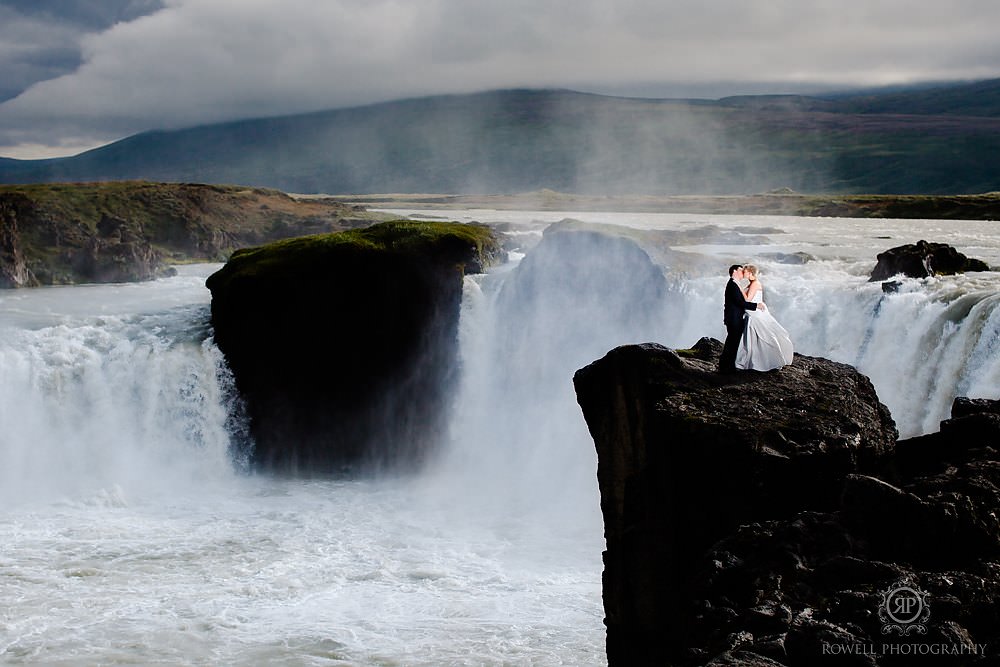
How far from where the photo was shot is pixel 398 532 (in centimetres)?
2970

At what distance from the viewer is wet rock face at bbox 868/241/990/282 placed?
35.7 metres

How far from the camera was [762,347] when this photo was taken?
53.4 feet

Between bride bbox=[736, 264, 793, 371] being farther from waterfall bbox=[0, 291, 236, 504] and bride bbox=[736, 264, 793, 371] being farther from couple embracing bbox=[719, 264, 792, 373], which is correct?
waterfall bbox=[0, 291, 236, 504]

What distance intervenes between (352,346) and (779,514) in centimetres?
2662

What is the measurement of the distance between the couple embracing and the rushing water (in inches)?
306

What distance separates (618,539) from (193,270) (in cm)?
6173

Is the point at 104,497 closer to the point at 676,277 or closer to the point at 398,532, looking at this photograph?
the point at 398,532

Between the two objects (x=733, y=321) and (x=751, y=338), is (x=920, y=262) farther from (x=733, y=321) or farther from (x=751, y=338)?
(x=733, y=321)

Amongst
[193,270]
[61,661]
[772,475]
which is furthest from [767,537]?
[193,270]

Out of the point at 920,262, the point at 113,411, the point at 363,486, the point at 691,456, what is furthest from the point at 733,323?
the point at 113,411

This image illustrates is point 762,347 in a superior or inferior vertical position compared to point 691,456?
superior

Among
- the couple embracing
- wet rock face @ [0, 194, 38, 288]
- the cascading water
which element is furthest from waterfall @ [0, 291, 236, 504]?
the couple embracing

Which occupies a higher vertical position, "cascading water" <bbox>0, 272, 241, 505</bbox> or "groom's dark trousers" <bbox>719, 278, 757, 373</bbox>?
"groom's dark trousers" <bbox>719, 278, 757, 373</bbox>

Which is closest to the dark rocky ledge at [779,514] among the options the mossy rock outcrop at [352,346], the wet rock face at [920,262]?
the wet rock face at [920,262]
